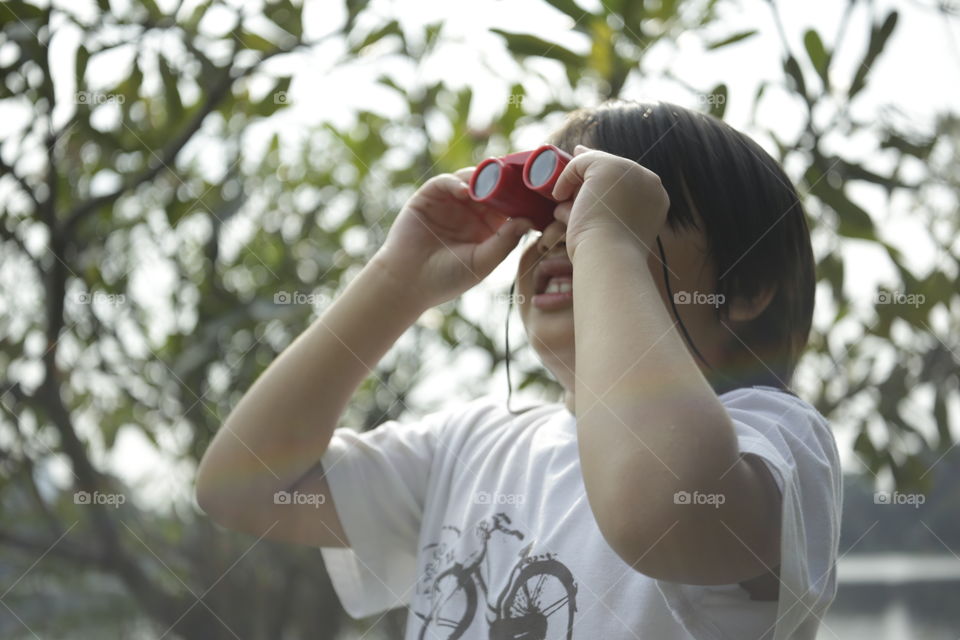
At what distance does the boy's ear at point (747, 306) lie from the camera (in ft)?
2.22

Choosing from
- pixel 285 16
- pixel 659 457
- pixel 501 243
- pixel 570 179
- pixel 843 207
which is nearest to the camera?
pixel 659 457

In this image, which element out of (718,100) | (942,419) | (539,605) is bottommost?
(942,419)

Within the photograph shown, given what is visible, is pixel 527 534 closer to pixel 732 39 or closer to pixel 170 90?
pixel 732 39

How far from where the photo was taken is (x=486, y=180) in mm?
662

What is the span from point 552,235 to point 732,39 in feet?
1.01

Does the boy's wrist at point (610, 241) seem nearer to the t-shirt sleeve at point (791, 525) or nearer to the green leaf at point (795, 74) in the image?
the t-shirt sleeve at point (791, 525)

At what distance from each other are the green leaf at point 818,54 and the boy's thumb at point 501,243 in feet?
1.15

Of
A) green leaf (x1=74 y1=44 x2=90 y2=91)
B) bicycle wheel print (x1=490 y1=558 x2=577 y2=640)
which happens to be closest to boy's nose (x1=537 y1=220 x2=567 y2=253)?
bicycle wheel print (x1=490 y1=558 x2=577 y2=640)

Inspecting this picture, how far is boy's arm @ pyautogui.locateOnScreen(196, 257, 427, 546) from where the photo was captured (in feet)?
2.36

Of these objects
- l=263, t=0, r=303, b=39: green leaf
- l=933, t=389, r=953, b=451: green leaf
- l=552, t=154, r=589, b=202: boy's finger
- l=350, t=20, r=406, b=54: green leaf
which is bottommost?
l=933, t=389, r=953, b=451: green leaf

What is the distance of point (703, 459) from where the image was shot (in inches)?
18.5

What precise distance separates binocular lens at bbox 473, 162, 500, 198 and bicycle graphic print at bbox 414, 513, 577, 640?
24 cm

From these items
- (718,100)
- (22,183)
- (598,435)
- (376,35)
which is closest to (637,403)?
(598,435)

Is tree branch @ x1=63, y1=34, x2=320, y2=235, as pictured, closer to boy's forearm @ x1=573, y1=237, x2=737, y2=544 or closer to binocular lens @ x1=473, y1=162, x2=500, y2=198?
binocular lens @ x1=473, y1=162, x2=500, y2=198
